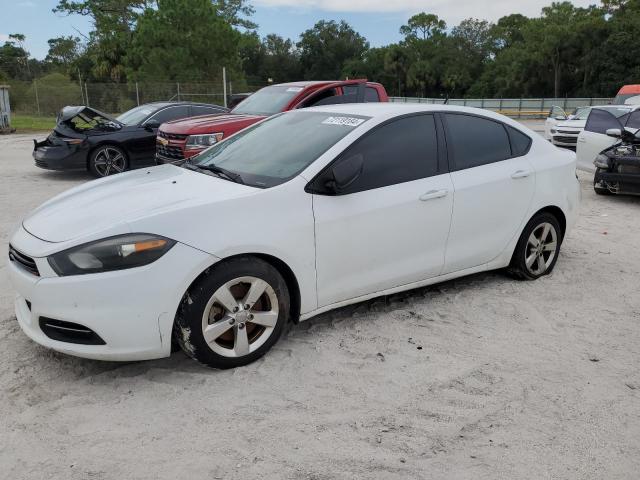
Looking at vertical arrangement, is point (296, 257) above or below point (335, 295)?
above

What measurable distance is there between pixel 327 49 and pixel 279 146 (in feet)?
339

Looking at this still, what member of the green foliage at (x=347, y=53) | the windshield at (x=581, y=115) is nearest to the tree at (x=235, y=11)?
the green foliage at (x=347, y=53)

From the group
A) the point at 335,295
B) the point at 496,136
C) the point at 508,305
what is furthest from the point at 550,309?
the point at 335,295

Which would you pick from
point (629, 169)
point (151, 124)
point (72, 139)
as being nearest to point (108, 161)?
point (72, 139)

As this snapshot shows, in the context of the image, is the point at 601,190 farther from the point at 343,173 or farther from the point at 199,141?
the point at 343,173

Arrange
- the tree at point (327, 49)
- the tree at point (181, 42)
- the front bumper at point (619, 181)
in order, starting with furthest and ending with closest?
the tree at point (327, 49), the tree at point (181, 42), the front bumper at point (619, 181)

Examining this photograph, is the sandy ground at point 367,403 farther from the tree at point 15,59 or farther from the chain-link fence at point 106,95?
the tree at point 15,59

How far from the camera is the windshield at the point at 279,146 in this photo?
3.90m

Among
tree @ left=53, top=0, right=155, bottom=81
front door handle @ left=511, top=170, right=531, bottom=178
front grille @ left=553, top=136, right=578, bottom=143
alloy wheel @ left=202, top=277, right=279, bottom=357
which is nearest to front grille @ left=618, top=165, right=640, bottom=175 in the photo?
front door handle @ left=511, top=170, right=531, bottom=178

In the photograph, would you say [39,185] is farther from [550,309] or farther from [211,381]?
[550,309]

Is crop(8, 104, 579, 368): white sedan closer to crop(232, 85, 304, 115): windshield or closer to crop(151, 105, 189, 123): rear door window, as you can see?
crop(232, 85, 304, 115): windshield

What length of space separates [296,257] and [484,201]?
1.75 metres

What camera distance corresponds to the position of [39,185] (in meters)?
10.3

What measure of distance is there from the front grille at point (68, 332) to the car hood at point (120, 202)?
1.51ft
